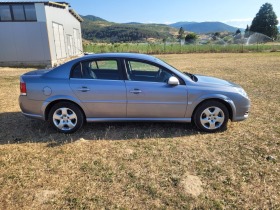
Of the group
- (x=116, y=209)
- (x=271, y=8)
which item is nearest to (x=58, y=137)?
(x=116, y=209)

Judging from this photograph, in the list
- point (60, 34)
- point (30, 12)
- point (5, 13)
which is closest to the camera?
point (5, 13)

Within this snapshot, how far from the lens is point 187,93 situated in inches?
191

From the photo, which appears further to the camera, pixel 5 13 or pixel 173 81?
pixel 5 13

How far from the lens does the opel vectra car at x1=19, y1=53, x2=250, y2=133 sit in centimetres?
484

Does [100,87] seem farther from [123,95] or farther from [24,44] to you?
[24,44]

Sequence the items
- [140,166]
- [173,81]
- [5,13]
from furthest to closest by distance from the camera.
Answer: [5,13], [173,81], [140,166]

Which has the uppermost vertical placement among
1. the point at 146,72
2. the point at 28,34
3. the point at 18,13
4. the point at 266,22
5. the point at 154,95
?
the point at 266,22

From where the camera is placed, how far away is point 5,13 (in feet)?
57.5

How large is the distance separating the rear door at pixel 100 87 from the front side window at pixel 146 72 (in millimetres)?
245

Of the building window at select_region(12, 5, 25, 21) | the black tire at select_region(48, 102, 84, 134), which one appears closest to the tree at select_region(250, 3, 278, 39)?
the building window at select_region(12, 5, 25, 21)

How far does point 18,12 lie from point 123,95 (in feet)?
54.0

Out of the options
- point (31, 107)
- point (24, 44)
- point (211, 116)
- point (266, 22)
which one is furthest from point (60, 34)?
point (266, 22)

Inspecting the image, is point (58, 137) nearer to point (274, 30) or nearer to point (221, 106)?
point (221, 106)

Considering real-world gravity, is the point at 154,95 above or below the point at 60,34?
below
